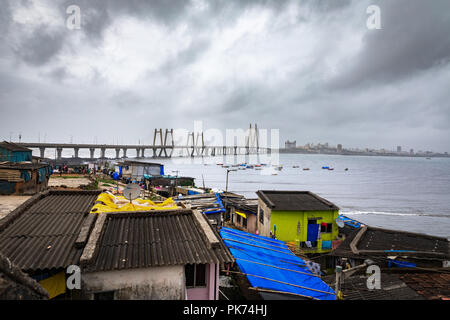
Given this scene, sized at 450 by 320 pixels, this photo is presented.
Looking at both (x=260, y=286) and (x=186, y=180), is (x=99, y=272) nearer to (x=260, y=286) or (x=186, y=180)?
(x=260, y=286)

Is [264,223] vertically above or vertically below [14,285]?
below

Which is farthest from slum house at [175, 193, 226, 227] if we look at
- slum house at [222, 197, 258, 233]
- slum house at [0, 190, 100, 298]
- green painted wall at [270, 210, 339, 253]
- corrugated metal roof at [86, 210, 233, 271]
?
corrugated metal roof at [86, 210, 233, 271]

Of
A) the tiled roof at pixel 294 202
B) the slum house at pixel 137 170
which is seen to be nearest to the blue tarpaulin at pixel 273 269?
the tiled roof at pixel 294 202

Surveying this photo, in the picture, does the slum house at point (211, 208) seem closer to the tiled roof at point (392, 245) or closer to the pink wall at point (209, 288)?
the tiled roof at point (392, 245)

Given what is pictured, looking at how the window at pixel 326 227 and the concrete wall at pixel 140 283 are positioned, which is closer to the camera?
the concrete wall at pixel 140 283

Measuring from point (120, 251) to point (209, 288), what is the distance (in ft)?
7.12

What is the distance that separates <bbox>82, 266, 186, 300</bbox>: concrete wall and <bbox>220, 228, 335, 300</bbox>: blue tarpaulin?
2.57 meters

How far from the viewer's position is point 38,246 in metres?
5.73

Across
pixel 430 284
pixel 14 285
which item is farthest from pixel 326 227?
pixel 14 285

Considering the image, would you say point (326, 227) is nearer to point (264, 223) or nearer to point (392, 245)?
point (264, 223)

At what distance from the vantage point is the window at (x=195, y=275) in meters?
6.14

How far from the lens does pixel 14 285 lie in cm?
216

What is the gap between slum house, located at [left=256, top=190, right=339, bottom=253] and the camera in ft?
55.5
